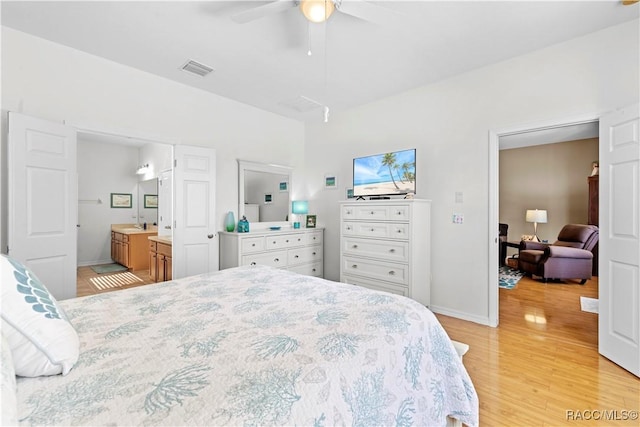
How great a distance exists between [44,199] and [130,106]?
127 cm

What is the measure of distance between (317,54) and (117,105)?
2191 millimetres

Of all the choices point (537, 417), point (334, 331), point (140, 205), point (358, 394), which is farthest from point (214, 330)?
point (140, 205)

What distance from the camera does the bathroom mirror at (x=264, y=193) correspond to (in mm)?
4215

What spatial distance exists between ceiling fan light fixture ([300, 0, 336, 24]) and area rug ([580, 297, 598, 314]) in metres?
4.34

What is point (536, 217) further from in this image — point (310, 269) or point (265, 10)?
point (265, 10)

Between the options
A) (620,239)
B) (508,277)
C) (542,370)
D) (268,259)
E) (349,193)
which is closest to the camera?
(542,370)

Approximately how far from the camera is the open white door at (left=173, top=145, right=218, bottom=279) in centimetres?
345

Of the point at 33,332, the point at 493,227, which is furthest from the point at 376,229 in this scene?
the point at 33,332

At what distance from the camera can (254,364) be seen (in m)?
0.96

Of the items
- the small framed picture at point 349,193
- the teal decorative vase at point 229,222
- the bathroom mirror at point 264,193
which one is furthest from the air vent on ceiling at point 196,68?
the small framed picture at point 349,193

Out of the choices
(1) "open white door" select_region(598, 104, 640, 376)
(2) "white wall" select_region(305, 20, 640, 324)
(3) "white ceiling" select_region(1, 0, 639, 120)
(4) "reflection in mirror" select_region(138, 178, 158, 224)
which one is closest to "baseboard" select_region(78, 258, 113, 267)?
(4) "reflection in mirror" select_region(138, 178, 158, 224)

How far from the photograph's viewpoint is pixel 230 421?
28.1 inches

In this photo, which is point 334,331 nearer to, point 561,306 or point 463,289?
point 463,289

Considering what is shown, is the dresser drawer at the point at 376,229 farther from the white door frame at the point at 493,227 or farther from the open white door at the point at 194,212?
the open white door at the point at 194,212
